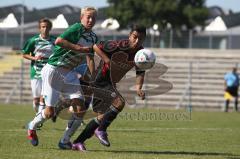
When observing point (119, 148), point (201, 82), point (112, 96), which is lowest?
point (201, 82)

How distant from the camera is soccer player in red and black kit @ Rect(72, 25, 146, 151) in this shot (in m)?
11.2

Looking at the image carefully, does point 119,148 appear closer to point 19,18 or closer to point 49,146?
point 49,146

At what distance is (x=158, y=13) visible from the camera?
195 feet

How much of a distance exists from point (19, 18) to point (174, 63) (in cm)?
914

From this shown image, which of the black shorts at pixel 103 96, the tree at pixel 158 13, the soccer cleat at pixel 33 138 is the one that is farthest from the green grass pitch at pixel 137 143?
the tree at pixel 158 13

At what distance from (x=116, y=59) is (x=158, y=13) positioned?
48566mm

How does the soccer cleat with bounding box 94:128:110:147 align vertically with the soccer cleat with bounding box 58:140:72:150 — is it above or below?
above

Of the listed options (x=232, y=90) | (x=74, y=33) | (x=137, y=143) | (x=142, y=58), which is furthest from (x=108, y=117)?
(x=232, y=90)

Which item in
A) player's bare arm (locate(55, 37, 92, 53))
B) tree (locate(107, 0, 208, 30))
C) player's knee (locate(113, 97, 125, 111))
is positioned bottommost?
tree (locate(107, 0, 208, 30))

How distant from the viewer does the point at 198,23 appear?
196 ft

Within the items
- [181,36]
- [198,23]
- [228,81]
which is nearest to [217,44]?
[181,36]

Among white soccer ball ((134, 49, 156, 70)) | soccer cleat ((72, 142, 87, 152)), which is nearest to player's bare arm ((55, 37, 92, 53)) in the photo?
white soccer ball ((134, 49, 156, 70))

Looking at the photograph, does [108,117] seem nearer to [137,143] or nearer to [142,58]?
[142,58]

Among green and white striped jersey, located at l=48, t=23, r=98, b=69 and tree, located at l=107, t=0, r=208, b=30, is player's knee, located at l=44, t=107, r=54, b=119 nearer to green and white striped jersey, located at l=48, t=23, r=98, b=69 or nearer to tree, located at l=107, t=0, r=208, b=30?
green and white striped jersey, located at l=48, t=23, r=98, b=69
